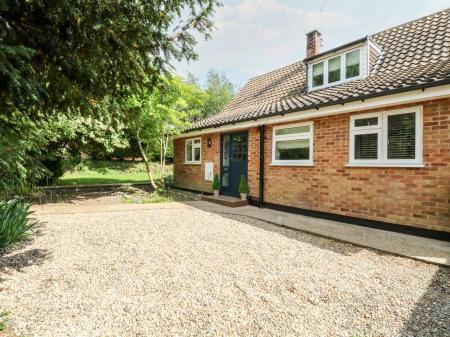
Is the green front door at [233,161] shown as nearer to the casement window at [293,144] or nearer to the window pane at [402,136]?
the casement window at [293,144]

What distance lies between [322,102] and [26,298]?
6800 mm

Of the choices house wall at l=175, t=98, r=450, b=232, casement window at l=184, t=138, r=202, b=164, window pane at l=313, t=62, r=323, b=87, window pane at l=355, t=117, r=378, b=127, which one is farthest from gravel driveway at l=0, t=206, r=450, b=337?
casement window at l=184, t=138, r=202, b=164

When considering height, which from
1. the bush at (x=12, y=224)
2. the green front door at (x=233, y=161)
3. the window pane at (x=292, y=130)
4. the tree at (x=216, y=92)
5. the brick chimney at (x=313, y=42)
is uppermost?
the tree at (x=216, y=92)

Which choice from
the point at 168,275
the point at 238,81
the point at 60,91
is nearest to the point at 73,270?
the point at 168,275

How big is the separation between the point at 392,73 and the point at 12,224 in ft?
31.1

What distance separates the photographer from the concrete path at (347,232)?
4.41 meters

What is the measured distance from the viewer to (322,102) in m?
6.70

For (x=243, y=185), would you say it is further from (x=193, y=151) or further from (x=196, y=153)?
(x=193, y=151)

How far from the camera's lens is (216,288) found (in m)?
3.23

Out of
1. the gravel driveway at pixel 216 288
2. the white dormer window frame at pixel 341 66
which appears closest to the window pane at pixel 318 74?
the white dormer window frame at pixel 341 66

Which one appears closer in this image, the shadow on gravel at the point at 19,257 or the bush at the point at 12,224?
the shadow on gravel at the point at 19,257

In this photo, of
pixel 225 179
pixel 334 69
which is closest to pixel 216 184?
pixel 225 179

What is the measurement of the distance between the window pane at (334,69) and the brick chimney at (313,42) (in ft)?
Result: 9.87

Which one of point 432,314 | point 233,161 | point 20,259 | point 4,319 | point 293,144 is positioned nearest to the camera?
point 4,319
